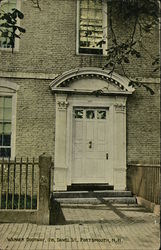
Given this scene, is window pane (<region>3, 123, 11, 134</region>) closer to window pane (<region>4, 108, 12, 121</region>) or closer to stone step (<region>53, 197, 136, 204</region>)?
window pane (<region>4, 108, 12, 121</region>)

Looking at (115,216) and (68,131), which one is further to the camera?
(68,131)

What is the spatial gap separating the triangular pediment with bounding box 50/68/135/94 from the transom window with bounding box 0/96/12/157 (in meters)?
1.48

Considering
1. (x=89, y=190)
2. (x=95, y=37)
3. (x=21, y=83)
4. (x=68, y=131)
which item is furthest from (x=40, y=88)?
(x=89, y=190)

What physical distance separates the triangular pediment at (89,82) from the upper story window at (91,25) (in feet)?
2.79

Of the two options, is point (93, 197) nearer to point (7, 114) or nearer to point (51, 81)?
point (7, 114)

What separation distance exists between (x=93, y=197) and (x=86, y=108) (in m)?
2.86

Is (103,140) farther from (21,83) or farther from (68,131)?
(21,83)

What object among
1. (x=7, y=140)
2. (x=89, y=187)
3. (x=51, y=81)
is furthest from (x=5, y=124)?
(x=89, y=187)

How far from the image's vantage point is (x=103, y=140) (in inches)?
403

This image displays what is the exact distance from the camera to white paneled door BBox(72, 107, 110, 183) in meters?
9.95

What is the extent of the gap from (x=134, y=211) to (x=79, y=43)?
5.56m

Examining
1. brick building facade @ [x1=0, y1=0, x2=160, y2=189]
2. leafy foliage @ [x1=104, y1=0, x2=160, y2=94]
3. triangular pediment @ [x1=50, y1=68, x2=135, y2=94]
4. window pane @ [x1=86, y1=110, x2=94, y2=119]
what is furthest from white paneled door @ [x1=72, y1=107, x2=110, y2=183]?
leafy foliage @ [x1=104, y1=0, x2=160, y2=94]

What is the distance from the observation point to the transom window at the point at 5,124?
9.80 meters

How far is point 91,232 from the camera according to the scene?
5.71 meters
